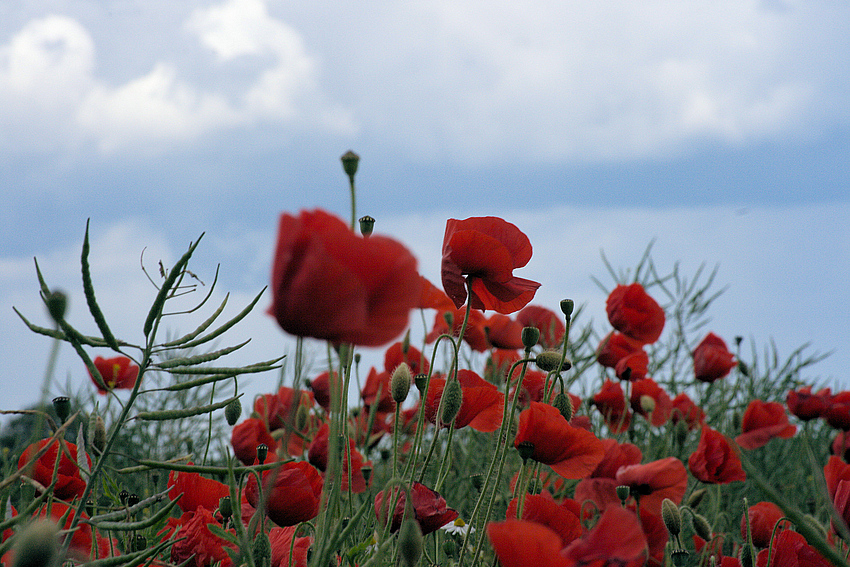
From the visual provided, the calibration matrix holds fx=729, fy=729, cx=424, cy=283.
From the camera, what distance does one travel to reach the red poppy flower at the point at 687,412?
98.7 inches

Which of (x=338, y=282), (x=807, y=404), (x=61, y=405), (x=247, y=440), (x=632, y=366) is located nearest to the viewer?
(x=338, y=282)

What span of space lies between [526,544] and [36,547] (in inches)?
15.5

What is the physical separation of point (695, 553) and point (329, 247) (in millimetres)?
1821

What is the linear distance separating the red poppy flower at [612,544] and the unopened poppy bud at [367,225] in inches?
18.3

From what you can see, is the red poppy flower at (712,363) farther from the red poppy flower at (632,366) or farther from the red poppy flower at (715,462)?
the red poppy flower at (715,462)

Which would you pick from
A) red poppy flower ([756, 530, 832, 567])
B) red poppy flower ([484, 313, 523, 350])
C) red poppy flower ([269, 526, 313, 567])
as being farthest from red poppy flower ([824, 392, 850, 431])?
red poppy flower ([269, 526, 313, 567])

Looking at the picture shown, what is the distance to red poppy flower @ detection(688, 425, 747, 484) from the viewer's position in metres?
1.81

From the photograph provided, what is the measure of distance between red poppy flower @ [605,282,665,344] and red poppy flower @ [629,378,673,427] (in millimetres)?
202

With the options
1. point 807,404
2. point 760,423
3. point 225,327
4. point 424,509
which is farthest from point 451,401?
point 807,404

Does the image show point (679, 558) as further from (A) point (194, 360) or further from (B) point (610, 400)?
(B) point (610, 400)

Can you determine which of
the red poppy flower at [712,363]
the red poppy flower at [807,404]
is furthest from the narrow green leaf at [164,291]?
the red poppy flower at [807,404]

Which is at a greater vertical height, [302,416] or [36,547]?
[36,547]

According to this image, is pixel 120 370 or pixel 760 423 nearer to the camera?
pixel 120 370

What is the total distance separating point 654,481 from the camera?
5.13 ft
